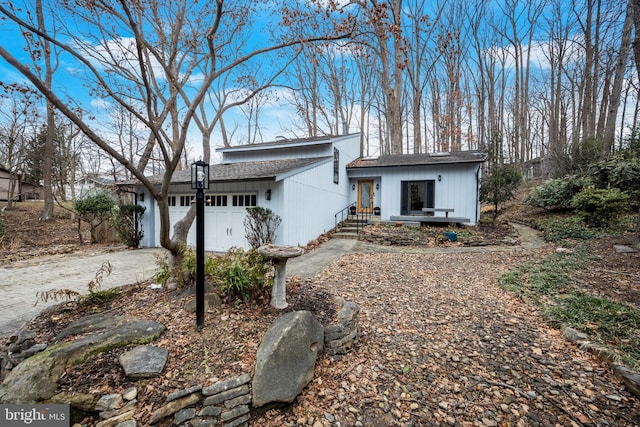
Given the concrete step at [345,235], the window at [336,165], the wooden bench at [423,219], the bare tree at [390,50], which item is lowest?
the concrete step at [345,235]

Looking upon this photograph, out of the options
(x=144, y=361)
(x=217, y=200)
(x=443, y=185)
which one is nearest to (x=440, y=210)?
(x=443, y=185)

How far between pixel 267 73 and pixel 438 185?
335 inches

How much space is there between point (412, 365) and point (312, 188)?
7287mm

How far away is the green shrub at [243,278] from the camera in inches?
129

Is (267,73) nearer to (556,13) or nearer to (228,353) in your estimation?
(228,353)

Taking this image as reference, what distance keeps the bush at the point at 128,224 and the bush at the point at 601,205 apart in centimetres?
1538

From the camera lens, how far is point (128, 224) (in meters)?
9.52

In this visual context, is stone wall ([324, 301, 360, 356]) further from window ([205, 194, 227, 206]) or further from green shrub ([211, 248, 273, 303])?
window ([205, 194, 227, 206])

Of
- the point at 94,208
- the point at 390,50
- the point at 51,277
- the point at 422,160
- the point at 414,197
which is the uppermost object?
the point at 390,50

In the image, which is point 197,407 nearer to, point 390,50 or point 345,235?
point 345,235

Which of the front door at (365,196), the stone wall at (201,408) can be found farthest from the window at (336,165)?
the stone wall at (201,408)

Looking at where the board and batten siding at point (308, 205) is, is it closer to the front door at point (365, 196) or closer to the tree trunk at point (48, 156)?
the front door at point (365, 196)

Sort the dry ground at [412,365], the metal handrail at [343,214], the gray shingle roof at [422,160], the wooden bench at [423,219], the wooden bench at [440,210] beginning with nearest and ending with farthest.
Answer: the dry ground at [412,365], the wooden bench at [423,219], the wooden bench at [440,210], the gray shingle roof at [422,160], the metal handrail at [343,214]

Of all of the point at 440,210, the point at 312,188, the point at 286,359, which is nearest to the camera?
the point at 286,359
